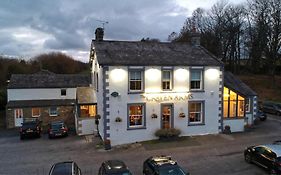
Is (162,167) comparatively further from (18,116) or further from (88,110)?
(18,116)

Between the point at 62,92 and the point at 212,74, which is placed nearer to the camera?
the point at 212,74

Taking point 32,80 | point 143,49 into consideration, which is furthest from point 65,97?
point 143,49

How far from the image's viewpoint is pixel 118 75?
22938mm

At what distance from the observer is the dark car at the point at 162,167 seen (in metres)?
13.4

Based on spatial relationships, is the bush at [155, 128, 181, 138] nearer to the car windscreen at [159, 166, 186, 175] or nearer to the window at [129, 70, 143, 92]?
the window at [129, 70, 143, 92]

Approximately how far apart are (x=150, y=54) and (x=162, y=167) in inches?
547

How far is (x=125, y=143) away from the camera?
76.2 ft

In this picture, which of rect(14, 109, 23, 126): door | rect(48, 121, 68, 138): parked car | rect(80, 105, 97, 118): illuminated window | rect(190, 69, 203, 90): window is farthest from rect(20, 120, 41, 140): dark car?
rect(190, 69, 203, 90): window

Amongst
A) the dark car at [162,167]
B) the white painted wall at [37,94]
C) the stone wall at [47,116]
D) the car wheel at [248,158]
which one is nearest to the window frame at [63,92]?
the white painted wall at [37,94]

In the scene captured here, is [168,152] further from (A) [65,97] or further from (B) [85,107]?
(A) [65,97]

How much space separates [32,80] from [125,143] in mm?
24166

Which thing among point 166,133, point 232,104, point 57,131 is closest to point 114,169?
point 166,133

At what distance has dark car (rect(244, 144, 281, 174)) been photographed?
1494 centimetres

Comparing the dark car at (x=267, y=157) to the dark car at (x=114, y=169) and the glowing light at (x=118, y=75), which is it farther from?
the glowing light at (x=118, y=75)
